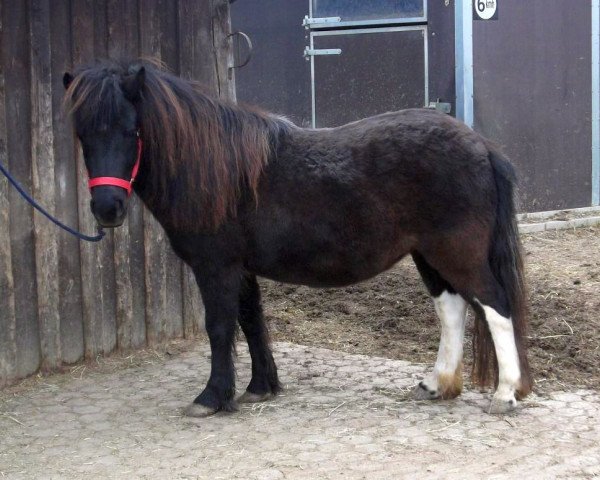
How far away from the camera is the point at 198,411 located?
17.0 ft

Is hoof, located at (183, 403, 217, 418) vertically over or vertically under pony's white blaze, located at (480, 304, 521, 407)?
under

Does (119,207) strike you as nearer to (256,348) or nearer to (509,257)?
(256,348)

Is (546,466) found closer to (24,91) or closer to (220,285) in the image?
(220,285)

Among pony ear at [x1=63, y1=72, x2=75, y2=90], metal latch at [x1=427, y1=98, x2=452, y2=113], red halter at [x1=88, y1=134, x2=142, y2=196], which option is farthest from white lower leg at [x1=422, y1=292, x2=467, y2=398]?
metal latch at [x1=427, y1=98, x2=452, y2=113]

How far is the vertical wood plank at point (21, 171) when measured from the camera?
573cm

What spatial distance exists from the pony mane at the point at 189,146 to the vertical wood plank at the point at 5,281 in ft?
3.50

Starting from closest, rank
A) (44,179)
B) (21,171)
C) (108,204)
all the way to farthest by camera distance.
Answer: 1. (108,204)
2. (21,171)
3. (44,179)

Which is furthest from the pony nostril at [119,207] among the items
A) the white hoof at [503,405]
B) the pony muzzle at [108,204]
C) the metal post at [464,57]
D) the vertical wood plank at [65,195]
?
the metal post at [464,57]

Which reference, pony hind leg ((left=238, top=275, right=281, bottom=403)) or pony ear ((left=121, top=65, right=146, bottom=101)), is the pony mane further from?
pony hind leg ((left=238, top=275, right=281, bottom=403))

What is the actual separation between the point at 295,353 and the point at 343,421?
157cm

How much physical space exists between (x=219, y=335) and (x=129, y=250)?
1.60 metres

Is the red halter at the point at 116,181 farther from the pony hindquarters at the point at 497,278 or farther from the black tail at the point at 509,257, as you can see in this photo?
the black tail at the point at 509,257

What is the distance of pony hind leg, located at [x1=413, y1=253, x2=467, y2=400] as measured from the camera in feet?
17.5

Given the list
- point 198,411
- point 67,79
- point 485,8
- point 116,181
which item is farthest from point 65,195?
point 485,8
